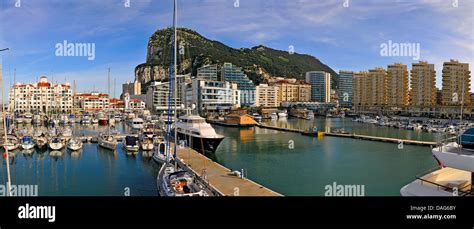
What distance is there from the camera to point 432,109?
1499 inches

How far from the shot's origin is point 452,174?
18.8ft

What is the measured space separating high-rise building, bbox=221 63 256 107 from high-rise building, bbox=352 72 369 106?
1814 centimetres

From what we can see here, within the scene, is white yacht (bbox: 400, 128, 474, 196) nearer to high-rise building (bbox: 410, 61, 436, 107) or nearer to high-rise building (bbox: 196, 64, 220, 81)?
high-rise building (bbox: 410, 61, 436, 107)

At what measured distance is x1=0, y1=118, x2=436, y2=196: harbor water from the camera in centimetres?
834

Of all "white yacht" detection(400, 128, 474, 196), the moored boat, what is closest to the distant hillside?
the moored boat

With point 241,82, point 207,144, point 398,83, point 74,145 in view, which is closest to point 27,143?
point 74,145

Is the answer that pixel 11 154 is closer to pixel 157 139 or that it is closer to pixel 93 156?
pixel 93 156

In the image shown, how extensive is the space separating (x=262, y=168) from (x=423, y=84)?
39147 millimetres

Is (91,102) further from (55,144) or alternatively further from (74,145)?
(74,145)

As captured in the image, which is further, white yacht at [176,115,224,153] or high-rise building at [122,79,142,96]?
high-rise building at [122,79,142,96]

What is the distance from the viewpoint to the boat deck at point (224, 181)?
21.9 ft

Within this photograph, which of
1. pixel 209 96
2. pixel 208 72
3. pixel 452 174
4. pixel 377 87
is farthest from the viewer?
pixel 208 72

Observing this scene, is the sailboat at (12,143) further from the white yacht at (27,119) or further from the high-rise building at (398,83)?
the high-rise building at (398,83)

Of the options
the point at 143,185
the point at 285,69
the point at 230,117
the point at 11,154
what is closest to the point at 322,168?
the point at 143,185
